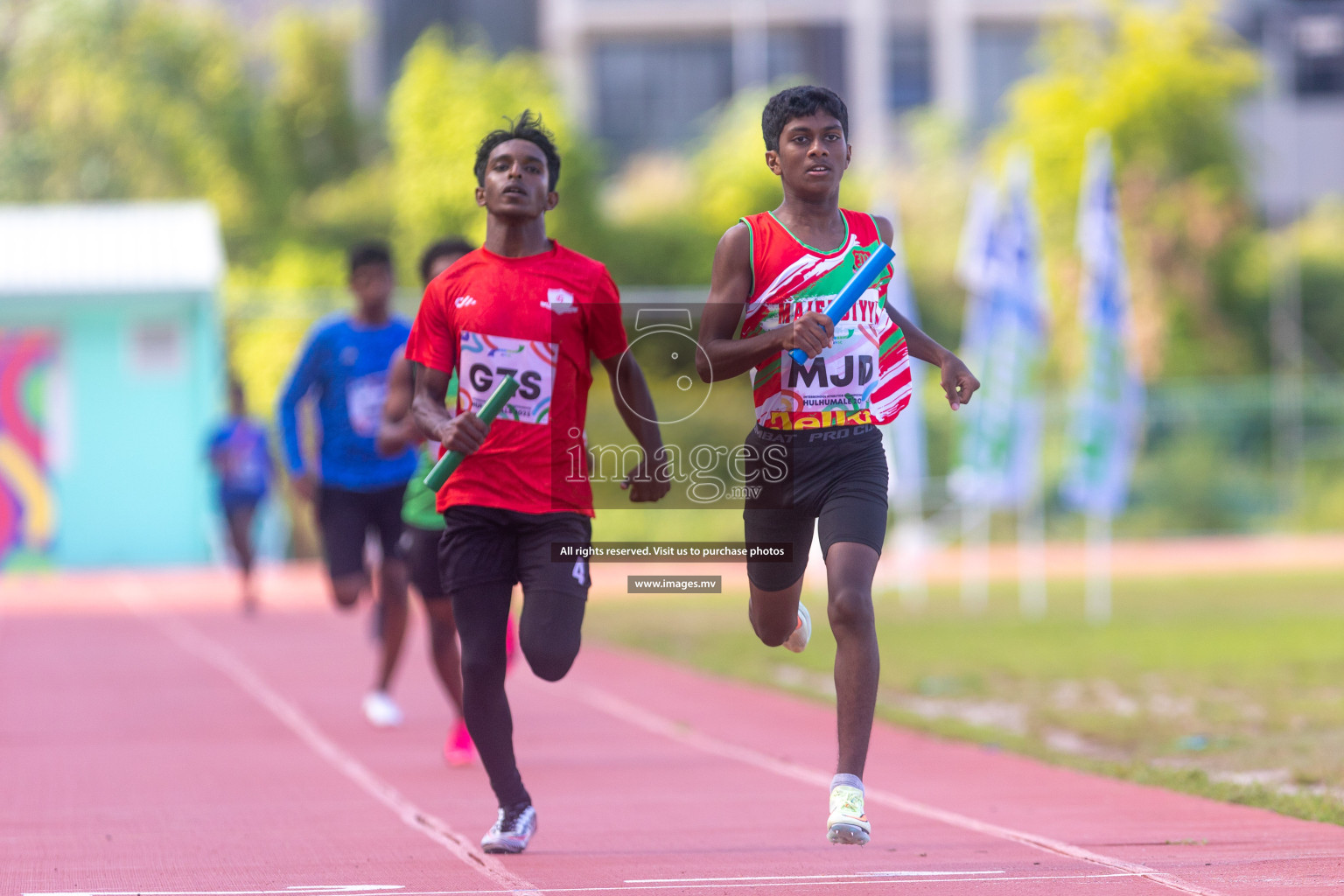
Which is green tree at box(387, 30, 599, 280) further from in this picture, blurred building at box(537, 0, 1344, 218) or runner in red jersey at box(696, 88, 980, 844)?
runner in red jersey at box(696, 88, 980, 844)

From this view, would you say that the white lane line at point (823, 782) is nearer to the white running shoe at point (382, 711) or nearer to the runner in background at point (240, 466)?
the white running shoe at point (382, 711)

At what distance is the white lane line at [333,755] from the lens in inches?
232

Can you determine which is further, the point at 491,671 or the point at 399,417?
the point at 399,417

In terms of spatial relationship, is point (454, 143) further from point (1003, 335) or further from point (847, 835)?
point (847, 835)

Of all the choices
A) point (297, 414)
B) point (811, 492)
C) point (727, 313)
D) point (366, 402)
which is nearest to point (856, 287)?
point (727, 313)

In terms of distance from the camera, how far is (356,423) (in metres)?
9.38

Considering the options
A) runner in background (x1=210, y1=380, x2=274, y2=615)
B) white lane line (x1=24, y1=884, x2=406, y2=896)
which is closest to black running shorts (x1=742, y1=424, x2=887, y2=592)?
white lane line (x1=24, y1=884, x2=406, y2=896)

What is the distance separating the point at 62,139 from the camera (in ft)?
128

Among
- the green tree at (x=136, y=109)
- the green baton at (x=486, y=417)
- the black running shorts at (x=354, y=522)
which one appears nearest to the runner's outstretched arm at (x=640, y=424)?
the green baton at (x=486, y=417)

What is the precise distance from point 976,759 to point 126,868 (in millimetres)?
4293

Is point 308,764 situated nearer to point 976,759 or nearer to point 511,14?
point 976,759

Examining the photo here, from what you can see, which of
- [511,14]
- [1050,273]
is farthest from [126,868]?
[511,14]

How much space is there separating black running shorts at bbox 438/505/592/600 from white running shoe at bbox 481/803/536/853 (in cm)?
71

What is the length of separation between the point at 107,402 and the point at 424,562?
1903 centimetres
